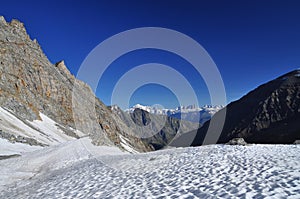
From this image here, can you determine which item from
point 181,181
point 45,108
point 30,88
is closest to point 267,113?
point 45,108

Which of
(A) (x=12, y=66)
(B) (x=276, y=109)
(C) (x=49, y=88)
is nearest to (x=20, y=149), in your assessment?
(A) (x=12, y=66)

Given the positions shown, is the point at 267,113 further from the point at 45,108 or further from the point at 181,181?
the point at 181,181

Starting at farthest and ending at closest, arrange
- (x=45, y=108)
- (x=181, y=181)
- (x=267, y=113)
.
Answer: (x=267, y=113) → (x=45, y=108) → (x=181, y=181)

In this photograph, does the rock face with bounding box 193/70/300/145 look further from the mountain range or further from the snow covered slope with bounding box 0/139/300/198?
the snow covered slope with bounding box 0/139/300/198

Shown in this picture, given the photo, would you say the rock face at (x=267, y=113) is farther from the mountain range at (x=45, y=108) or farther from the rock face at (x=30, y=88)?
the rock face at (x=30, y=88)

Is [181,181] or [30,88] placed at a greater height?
[30,88]

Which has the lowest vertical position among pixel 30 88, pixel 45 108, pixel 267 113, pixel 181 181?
pixel 181 181

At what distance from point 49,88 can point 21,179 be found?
76.8 meters

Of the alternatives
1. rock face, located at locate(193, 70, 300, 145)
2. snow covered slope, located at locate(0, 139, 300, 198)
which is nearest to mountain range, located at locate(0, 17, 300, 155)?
rock face, located at locate(193, 70, 300, 145)

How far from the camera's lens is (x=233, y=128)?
17188 centimetres

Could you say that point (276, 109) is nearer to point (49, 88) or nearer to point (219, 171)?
point (49, 88)

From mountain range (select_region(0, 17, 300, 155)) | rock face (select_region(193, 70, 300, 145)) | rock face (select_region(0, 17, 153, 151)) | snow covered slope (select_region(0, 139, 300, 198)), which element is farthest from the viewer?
rock face (select_region(193, 70, 300, 145))

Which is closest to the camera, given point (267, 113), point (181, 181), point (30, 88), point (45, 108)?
point (181, 181)

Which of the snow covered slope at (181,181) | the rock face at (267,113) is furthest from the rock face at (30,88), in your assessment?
the rock face at (267,113)
